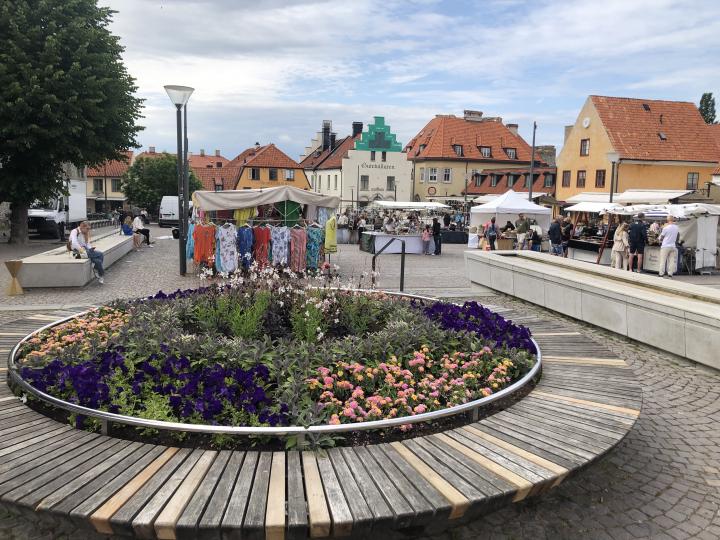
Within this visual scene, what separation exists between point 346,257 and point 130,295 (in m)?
10.5

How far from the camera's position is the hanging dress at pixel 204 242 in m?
15.2

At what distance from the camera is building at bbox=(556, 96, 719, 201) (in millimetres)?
40625

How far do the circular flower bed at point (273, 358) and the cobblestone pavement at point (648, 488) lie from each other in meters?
0.89

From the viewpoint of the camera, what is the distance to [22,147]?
809 inches

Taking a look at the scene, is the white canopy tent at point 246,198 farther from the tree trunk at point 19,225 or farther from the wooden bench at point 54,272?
the tree trunk at point 19,225

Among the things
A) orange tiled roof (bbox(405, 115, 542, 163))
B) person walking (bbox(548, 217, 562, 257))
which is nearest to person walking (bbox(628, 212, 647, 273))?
person walking (bbox(548, 217, 562, 257))

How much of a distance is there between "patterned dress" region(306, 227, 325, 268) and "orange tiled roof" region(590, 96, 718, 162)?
102ft

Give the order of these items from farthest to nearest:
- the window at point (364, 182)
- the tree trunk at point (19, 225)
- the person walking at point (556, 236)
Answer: the window at point (364, 182) → the tree trunk at point (19, 225) → the person walking at point (556, 236)


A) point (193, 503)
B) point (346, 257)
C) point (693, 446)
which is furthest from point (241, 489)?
point (346, 257)

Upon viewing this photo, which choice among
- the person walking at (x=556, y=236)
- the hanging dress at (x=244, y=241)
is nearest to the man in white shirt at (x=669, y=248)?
the person walking at (x=556, y=236)

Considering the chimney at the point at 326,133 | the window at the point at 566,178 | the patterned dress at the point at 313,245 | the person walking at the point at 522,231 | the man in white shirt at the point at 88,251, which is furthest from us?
the chimney at the point at 326,133

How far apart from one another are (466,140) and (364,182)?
11415mm

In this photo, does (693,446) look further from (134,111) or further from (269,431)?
(134,111)

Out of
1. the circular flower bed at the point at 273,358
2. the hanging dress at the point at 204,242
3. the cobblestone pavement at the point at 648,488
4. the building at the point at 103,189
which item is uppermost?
the building at the point at 103,189
